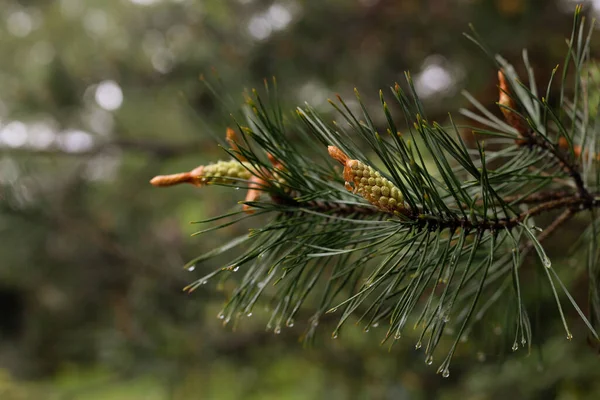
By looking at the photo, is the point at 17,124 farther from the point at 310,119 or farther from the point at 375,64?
the point at 310,119

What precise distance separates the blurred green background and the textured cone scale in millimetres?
320

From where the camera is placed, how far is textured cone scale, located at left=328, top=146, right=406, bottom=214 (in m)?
0.37

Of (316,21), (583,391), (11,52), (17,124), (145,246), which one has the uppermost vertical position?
(11,52)

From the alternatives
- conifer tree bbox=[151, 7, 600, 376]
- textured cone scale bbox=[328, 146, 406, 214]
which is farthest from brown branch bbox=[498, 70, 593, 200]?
textured cone scale bbox=[328, 146, 406, 214]

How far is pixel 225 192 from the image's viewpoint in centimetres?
102

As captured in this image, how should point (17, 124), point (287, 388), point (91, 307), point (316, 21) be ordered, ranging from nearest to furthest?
point (316, 21) < point (17, 124) < point (287, 388) < point (91, 307)

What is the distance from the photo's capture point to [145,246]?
6.45 feet

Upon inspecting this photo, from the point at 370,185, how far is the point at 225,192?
2.18 feet

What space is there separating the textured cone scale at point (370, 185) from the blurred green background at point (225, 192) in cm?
32

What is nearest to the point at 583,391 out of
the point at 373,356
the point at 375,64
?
the point at 373,356

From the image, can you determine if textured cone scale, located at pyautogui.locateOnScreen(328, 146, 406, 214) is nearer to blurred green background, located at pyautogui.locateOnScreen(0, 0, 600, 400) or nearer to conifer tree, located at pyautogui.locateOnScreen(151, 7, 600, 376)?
conifer tree, located at pyautogui.locateOnScreen(151, 7, 600, 376)

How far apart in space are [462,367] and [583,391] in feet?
0.84

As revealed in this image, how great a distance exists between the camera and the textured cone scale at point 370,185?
1.22 ft

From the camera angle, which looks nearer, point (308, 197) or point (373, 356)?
point (308, 197)
